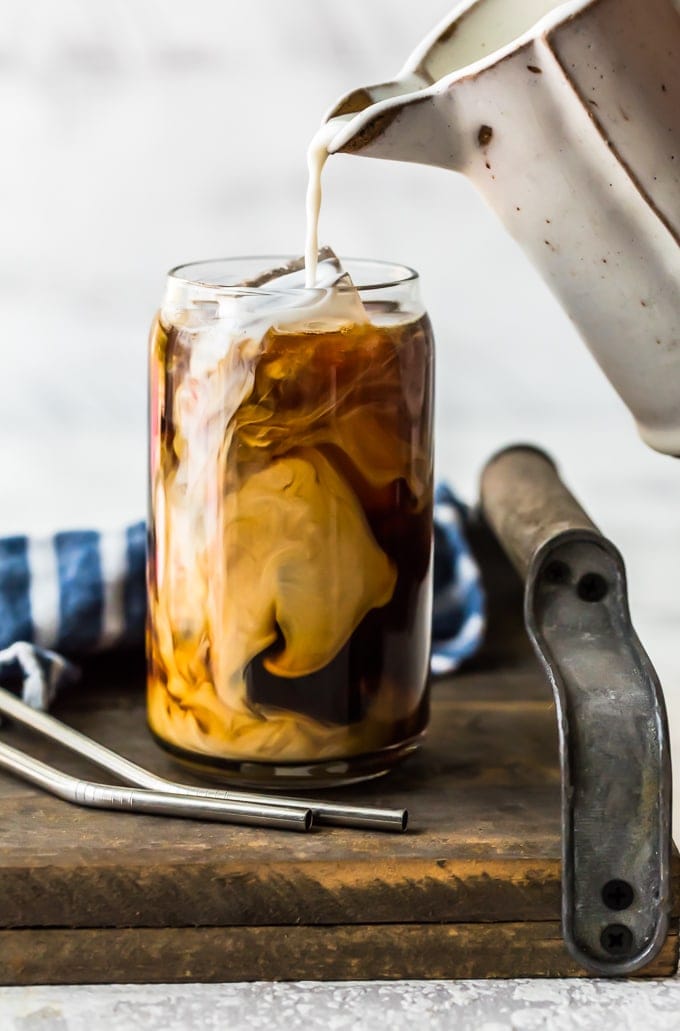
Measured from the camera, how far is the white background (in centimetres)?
108

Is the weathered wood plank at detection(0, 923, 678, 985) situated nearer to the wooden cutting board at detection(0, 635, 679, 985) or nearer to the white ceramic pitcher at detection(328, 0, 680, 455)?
the wooden cutting board at detection(0, 635, 679, 985)

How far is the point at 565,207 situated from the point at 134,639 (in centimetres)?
33

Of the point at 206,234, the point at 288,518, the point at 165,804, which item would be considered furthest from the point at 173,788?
the point at 206,234

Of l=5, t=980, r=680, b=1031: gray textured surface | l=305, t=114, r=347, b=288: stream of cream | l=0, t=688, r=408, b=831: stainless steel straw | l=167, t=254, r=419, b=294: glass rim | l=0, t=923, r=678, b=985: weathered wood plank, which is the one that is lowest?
l=5, t=980, r=680, b=1031: gray textured surface

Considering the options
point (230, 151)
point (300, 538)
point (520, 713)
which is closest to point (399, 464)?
point (300, 538)

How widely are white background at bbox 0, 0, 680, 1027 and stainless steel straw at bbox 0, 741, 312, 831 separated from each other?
556 mm

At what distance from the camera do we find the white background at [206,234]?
1.08 m

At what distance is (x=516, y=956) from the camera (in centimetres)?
50

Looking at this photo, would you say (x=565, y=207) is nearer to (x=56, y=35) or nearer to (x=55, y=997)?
(x=55, y=997)

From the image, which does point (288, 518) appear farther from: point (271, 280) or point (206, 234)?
point (206, 234)

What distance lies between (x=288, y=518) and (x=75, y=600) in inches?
8.4

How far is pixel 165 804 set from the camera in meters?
0.54

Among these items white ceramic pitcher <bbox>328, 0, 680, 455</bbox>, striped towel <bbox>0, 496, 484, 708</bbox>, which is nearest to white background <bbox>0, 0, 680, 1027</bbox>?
striped towel <bbox>0, 496, 484, 708</bbox>

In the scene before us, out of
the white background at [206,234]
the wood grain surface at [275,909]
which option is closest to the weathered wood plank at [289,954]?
the wood grain surface at [275,909]
